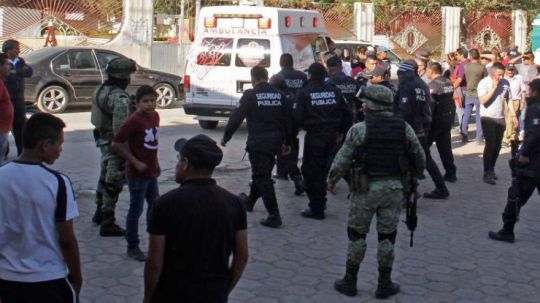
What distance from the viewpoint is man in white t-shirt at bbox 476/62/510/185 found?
10.8m

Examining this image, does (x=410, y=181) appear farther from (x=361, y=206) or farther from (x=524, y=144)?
(x=524, y=144)

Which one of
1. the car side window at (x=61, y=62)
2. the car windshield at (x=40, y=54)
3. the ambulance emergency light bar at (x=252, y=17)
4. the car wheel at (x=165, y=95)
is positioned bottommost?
the car wheel at (x=165, y=95)

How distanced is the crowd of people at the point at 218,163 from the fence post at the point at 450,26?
61.8 ft

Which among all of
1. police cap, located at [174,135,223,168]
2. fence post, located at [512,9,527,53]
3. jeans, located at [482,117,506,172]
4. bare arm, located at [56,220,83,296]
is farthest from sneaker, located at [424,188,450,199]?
fence post, located at [512,9,527,53]

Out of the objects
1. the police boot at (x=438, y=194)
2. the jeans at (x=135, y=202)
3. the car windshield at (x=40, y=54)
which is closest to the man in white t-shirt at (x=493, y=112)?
the police boot at (x=438, y=194)

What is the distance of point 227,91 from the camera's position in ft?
48.3

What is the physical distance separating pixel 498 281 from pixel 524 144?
1371 millimetres

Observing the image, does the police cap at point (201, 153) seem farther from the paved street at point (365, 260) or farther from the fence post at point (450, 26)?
the fence post at point (450, 26)

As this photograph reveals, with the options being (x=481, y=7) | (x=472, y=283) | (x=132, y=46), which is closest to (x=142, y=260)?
(x=472, y=283)

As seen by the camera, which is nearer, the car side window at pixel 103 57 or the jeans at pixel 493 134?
the jeans at pixel 493 134

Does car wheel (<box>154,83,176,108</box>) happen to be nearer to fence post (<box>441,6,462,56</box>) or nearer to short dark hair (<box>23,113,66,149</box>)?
short dark hair (<box>23,113,66,149</box>)

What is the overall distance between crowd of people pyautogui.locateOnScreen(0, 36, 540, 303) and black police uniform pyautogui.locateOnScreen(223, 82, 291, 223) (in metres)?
0.01

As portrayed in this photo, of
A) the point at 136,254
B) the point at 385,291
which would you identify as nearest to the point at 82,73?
the point at 136,254

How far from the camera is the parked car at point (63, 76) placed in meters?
16.7
